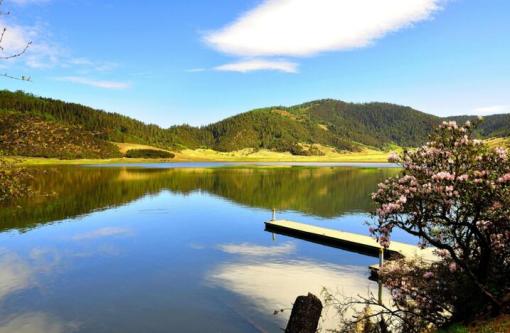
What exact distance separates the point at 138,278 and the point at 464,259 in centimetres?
2091

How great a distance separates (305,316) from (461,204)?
6239 millimetres

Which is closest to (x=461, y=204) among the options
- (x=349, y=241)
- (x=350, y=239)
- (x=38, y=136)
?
(x=38, y=136)

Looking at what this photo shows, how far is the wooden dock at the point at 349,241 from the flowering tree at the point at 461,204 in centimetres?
1456

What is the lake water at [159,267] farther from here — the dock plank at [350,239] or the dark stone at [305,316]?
the dark stone at [305,316]

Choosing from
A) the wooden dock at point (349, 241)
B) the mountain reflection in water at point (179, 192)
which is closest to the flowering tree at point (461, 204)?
the wooden dock at point (349, 241)

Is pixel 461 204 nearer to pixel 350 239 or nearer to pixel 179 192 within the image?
pixel 350 239

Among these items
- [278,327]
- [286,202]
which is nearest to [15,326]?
[278,327]

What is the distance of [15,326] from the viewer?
18.7 m

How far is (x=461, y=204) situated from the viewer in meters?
10.5

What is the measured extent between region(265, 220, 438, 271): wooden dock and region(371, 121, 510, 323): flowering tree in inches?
573

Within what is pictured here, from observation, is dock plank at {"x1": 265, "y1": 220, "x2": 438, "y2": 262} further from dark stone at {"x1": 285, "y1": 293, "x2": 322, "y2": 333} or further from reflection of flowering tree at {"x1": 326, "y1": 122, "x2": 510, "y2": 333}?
dark stone at {"x1": 285, "y1": 293, "x2": 322, "y2": 333}

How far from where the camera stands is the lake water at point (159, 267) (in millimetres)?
19922

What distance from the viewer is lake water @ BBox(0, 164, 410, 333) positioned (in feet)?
65.4

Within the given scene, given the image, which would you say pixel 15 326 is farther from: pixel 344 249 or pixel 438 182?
pixel 344 249
